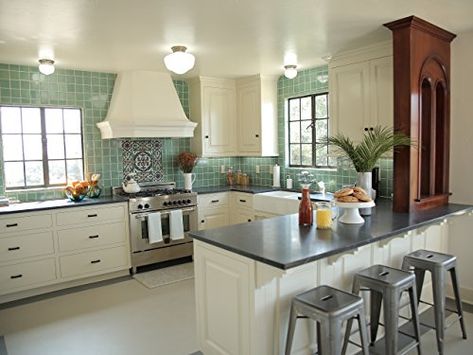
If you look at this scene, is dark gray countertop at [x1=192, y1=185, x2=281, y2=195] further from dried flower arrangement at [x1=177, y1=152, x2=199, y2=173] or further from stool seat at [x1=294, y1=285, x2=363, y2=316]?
stool seat at [x1=294, y1=285, x2=363, y2=316]

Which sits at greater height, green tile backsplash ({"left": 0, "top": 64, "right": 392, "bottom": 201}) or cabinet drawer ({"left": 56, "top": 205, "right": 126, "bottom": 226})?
green tile backsplash ({"left": 0, "top": 64, "right": 392, "bottom": 201})

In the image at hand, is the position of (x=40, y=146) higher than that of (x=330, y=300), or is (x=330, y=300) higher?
(x=40, y=146)

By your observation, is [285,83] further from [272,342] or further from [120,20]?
[272,342]

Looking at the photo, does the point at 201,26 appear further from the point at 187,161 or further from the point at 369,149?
the point at 187,161

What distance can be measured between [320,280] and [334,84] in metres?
2.30

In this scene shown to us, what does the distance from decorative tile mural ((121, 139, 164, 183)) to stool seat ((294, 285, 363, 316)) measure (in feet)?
11.5

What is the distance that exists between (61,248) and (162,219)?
1.20m

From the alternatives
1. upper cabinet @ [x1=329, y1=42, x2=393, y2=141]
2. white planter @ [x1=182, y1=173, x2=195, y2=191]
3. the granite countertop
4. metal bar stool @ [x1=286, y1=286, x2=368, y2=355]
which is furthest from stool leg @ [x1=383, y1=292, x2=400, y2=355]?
white planter @ [x1=182, y1=173, x2=195, y2=191]

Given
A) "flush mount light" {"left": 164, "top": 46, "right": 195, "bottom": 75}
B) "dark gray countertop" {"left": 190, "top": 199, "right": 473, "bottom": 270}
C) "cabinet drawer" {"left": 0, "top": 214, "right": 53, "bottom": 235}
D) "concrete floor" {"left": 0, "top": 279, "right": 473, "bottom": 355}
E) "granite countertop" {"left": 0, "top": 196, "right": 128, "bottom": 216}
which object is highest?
"flush mount light" {"left": 164, "top": 46, "right": 195, "bottom": 75}

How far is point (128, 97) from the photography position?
477 centimetres

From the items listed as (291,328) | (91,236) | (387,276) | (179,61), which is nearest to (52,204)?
(91,236)

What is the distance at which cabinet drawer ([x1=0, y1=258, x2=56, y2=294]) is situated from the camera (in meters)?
3.85

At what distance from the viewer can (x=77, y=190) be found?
4.39 m

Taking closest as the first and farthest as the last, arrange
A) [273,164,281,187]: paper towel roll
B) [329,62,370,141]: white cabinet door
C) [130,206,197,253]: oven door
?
[329,62,370,141]: white cabinet door
[130,206,197,253]: oven door
[273,164,281,187]: paper towel roll
